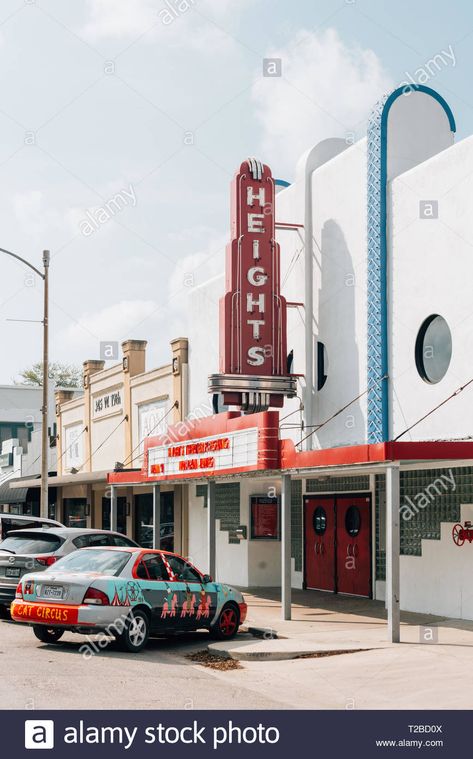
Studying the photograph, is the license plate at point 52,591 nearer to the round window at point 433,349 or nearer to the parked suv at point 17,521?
the parked suv at point 17,521

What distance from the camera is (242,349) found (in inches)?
835

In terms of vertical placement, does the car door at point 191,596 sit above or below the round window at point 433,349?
below

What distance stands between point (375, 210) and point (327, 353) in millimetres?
3299

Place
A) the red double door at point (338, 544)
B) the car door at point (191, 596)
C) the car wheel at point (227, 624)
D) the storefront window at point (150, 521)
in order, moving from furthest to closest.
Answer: the storefront window at point (150, 521) < the red double door at point (338, 544) < the car wheel at point (227, 624) < the car door at point (191, 596)

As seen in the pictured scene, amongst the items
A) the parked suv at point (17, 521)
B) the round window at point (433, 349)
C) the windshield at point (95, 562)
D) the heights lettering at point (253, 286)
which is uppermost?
the heights lettering at point (253, 286)

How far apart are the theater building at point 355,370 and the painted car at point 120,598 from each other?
9.36ft

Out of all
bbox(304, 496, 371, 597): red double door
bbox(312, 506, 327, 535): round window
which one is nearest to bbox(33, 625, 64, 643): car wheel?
bbox(304, 496, 371, 597): red double door

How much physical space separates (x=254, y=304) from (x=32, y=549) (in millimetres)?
6776

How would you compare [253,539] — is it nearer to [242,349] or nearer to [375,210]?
[242,349]

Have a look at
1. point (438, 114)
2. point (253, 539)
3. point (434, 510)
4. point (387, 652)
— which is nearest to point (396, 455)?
point (387, 652)

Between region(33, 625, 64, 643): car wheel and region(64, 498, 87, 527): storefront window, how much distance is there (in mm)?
22503

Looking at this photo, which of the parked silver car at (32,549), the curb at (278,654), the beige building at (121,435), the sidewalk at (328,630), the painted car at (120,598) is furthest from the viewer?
the beige building at (121,435)

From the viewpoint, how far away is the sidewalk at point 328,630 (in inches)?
584

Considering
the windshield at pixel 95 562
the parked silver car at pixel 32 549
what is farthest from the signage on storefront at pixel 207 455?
the windshield at pixel 95 562
